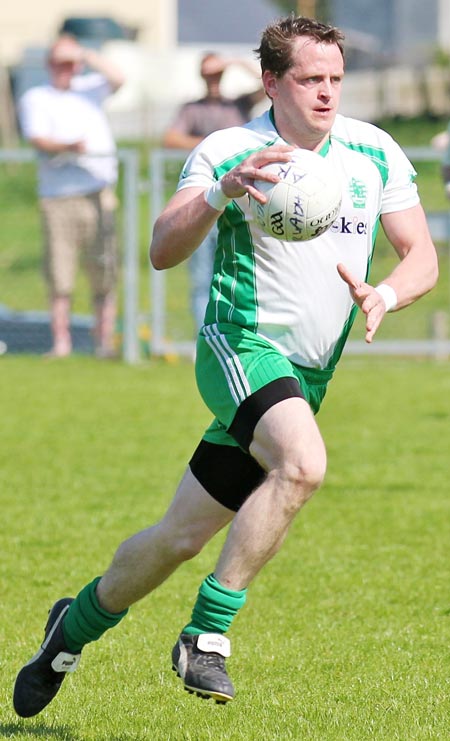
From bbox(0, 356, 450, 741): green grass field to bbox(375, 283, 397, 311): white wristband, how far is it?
1298 millimetres

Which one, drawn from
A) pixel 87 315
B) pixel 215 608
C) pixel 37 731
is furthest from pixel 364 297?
pixel 87 315

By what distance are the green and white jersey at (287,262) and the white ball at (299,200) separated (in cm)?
26

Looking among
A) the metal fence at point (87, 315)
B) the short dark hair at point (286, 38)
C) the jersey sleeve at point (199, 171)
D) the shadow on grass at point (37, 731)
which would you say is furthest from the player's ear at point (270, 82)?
the metal fence at point (87, 315)

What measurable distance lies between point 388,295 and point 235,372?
1.78 ft

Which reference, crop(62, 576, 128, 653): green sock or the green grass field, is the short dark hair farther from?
the green grass field

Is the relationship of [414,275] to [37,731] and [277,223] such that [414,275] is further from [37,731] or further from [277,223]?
[37,731]

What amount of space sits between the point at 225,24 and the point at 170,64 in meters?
23.7

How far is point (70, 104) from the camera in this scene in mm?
13422

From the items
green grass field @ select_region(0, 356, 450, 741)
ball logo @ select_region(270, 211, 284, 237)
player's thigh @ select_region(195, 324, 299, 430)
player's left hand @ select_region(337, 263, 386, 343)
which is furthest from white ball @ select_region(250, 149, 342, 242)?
green grass field @ select_region(0, 356, 450, 741)

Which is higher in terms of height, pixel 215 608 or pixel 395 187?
pixel 395 187

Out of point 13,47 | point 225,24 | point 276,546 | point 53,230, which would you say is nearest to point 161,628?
point 276,546

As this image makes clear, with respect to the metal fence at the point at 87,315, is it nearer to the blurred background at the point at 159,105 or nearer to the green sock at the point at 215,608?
the blurred background at the point at 159,105

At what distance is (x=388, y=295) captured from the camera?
4.50 m

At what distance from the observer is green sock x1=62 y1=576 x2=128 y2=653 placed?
469 centimetres
